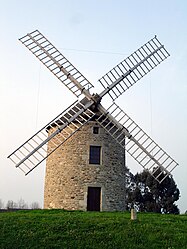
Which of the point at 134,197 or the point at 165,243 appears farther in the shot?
the point at 134,197

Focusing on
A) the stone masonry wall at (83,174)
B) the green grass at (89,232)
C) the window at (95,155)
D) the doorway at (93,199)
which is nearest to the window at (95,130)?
the stone masonry wall at (83,174)

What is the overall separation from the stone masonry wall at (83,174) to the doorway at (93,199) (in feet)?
0.63

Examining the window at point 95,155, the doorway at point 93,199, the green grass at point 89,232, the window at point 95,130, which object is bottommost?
the green grass at point 89,232

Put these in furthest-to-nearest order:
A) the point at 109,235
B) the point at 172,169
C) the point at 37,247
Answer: the point at 172,169 < the point at 109,235 < the point at 37,247

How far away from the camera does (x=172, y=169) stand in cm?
1753

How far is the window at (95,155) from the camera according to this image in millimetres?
18125

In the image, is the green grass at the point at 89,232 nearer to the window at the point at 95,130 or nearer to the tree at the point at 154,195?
the window at the point at 95,130

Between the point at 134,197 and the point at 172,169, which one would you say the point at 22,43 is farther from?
→ the point at 134,197

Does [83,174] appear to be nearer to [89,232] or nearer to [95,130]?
[95,130]

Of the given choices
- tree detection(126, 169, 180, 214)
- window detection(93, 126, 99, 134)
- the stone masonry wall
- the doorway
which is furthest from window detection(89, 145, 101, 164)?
tree detection(126, 169, 180, 214)

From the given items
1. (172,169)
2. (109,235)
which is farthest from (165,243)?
(172,169)

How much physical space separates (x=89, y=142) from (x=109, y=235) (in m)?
7.38

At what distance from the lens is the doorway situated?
58.1 ft

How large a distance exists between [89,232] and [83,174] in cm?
628
